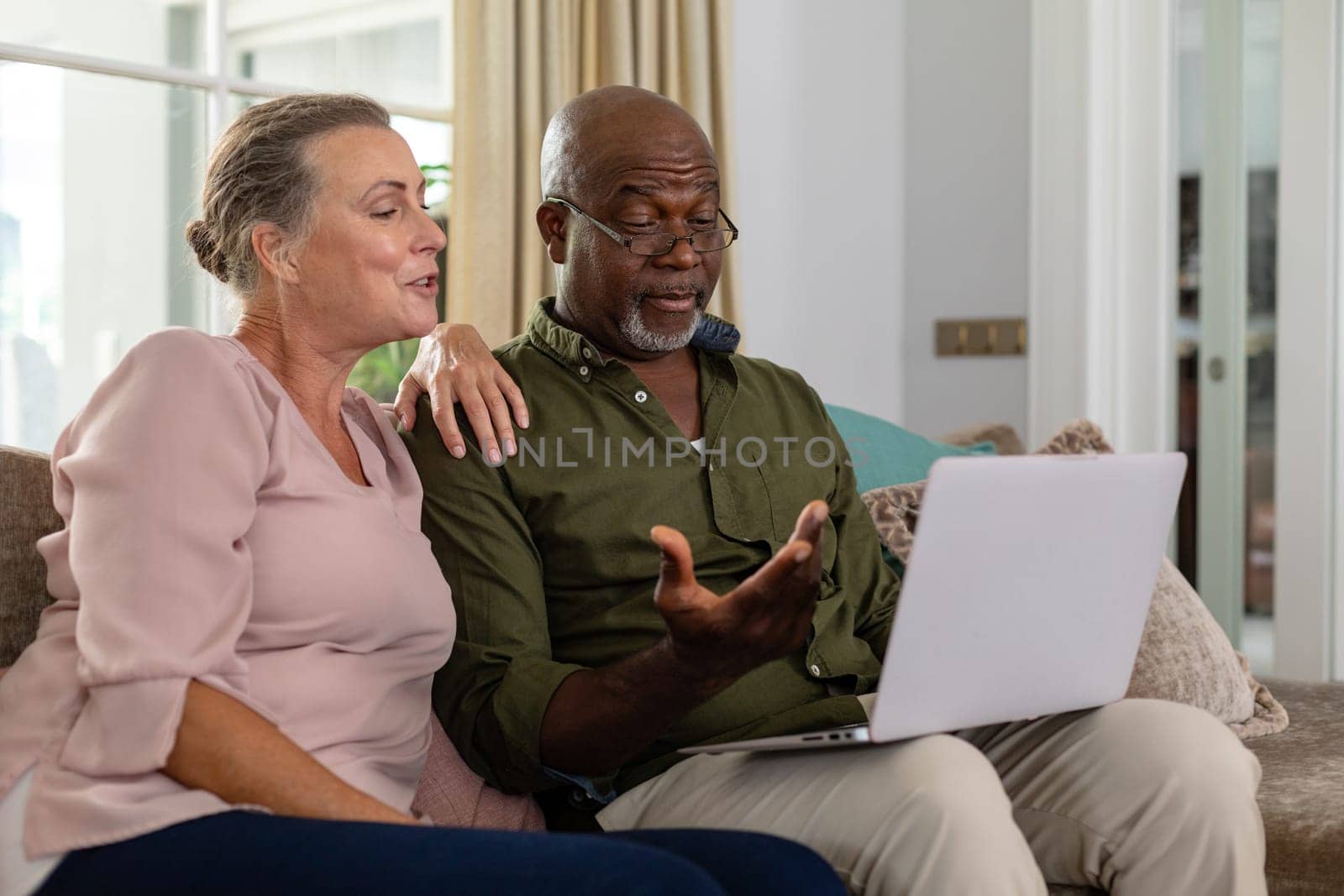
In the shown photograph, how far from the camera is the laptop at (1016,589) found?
1.11 meters

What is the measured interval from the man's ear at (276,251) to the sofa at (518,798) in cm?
29

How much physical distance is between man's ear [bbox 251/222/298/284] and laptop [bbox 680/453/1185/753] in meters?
0.63

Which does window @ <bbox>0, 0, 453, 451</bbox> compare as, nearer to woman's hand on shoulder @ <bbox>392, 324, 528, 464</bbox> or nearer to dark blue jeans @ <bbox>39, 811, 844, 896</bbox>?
woman's hand on shoulder @ <bbox>392, 324, 528, 464</bbox>

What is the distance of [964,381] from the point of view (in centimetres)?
354

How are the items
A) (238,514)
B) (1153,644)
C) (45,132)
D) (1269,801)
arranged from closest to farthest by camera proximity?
(238,514), (1269,801), (1153,644), (45,132)

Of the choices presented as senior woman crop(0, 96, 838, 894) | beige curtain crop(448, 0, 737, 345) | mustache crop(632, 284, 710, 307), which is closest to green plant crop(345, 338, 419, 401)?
beige curtain crop(448, 0, 737, 345)

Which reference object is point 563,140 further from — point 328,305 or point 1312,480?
point 1312,480

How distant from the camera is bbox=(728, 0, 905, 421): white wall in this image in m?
3.43

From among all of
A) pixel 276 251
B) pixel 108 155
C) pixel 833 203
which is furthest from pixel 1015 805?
pixel 833 203

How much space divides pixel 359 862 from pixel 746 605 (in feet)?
1.17

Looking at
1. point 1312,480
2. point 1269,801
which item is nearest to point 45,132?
point 1269,801

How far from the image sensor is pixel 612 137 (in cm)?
167

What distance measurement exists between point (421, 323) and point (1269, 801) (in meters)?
1.11

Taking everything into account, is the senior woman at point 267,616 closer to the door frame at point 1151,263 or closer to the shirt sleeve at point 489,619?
the shirt sleeve at point 489,619
